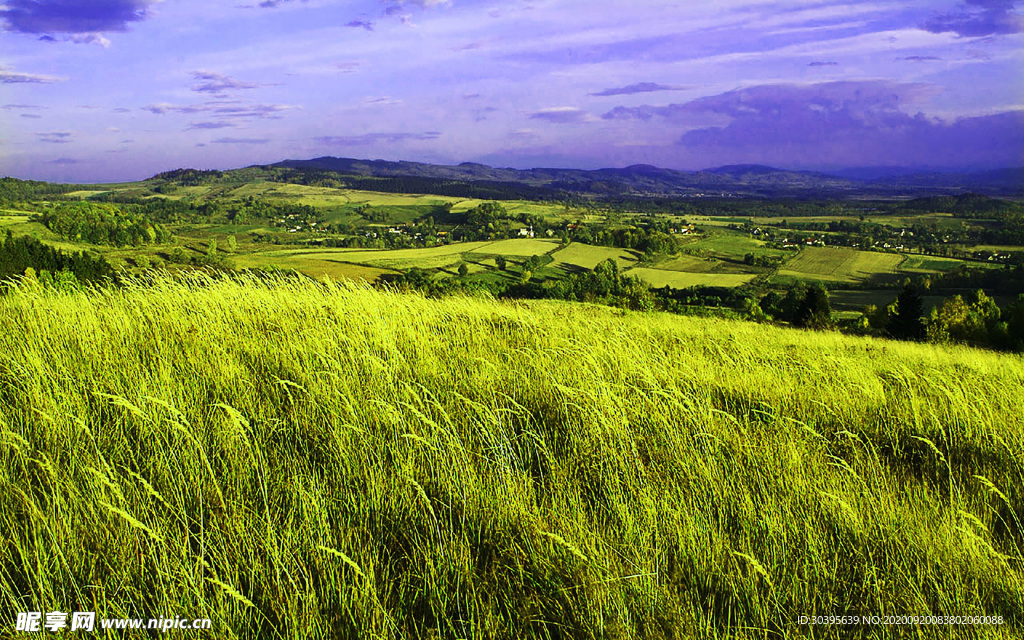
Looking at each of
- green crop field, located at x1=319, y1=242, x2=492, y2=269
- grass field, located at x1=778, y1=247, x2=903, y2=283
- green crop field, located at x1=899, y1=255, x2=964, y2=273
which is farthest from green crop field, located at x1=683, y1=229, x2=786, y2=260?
green crop field, located at x1=319, y1=242, x2=492, y2=269

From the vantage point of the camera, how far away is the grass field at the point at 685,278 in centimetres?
5822

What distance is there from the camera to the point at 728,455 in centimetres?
271

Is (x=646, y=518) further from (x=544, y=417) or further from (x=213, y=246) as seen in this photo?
(x=213, y=246)

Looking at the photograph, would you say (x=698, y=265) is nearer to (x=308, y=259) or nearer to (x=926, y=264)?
(x=926, y=264)

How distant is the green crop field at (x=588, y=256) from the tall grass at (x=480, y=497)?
58.1 metres

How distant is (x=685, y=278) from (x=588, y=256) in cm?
1299

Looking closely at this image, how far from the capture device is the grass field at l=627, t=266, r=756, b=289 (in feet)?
191

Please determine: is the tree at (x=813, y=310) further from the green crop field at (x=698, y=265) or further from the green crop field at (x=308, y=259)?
the green crop field at (x=308, y=259)

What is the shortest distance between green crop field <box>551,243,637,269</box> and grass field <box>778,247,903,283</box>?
19.5 metres

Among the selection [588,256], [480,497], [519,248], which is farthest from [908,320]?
[519,248]

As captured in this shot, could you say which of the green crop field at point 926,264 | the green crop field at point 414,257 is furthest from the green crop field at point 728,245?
the green crop field at point 414,257

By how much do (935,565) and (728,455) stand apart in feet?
3.03

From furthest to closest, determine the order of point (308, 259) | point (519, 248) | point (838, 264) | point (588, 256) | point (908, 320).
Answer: point (838, 264) → point (519, 248) → point (588, 256) → point (308, 259) → point (908, 320)

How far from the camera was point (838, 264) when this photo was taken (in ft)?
232
